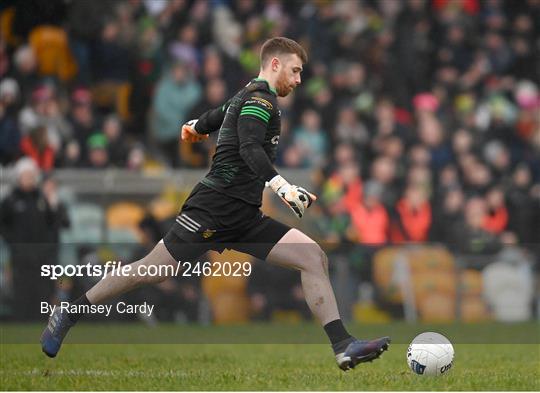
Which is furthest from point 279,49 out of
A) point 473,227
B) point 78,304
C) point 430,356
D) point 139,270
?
point 473,227

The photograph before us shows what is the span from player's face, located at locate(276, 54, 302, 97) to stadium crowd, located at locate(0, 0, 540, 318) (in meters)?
6.91

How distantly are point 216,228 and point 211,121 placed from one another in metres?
0.85

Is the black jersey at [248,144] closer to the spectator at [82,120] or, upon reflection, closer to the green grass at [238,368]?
the green grass at [238,368]

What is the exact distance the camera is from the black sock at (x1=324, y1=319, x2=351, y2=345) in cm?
849

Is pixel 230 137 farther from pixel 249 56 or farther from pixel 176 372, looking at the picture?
pixel 249 56

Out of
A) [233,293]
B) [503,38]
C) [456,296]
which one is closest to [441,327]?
[456,296]

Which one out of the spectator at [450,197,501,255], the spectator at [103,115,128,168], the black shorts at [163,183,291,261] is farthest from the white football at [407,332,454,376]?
the spectator at [103,115,128,168]

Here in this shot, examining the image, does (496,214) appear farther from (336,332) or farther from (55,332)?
(55,332)

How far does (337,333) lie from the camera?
27.9 ft

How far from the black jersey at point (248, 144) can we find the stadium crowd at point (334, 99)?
6859 millimetres

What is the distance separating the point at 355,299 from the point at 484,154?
499 centimetres

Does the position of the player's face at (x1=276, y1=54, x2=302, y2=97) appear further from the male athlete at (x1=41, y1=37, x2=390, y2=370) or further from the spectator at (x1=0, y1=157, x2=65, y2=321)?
the spectator at (x1=0, y1=157, x2=65, y2=321)

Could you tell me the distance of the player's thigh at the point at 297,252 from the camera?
28.6 ft

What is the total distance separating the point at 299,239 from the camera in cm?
873
